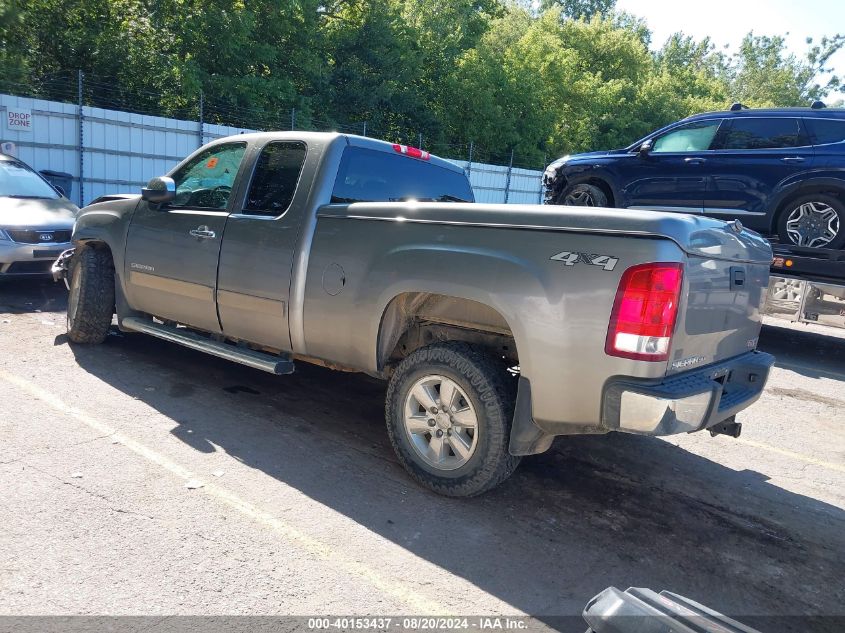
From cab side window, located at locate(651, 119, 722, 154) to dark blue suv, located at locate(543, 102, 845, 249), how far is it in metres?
0.01

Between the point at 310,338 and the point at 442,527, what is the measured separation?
1510 millimetres

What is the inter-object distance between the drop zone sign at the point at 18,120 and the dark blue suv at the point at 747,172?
10.4 meters

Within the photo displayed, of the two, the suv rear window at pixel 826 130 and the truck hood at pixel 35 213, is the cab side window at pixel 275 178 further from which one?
the suv rear window at pixel 826 130

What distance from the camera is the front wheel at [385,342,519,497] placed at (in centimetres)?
352

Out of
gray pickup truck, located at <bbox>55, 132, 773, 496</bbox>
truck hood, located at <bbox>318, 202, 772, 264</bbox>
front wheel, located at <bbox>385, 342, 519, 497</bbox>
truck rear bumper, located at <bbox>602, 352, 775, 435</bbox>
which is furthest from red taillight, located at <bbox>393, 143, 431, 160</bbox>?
truck rear bumper, located at <bbox>602, 352, 775, 435</bbox>

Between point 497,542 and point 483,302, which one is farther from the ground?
point 483,302

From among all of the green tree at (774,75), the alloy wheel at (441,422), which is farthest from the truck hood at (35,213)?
the green tree at (774,75)

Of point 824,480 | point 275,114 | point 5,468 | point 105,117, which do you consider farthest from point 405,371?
A: point 275,114

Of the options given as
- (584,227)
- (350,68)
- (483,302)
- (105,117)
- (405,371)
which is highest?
(350,68)

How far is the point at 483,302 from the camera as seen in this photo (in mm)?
3422

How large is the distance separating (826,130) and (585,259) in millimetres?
6142

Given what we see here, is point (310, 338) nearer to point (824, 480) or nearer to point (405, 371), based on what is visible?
point (405, 371)

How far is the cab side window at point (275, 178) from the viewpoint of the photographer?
4559mm

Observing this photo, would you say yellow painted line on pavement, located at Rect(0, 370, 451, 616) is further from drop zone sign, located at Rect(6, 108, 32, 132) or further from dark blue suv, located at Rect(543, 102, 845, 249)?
drop zone sign, located at Rect(6, 108, 32, 132)
